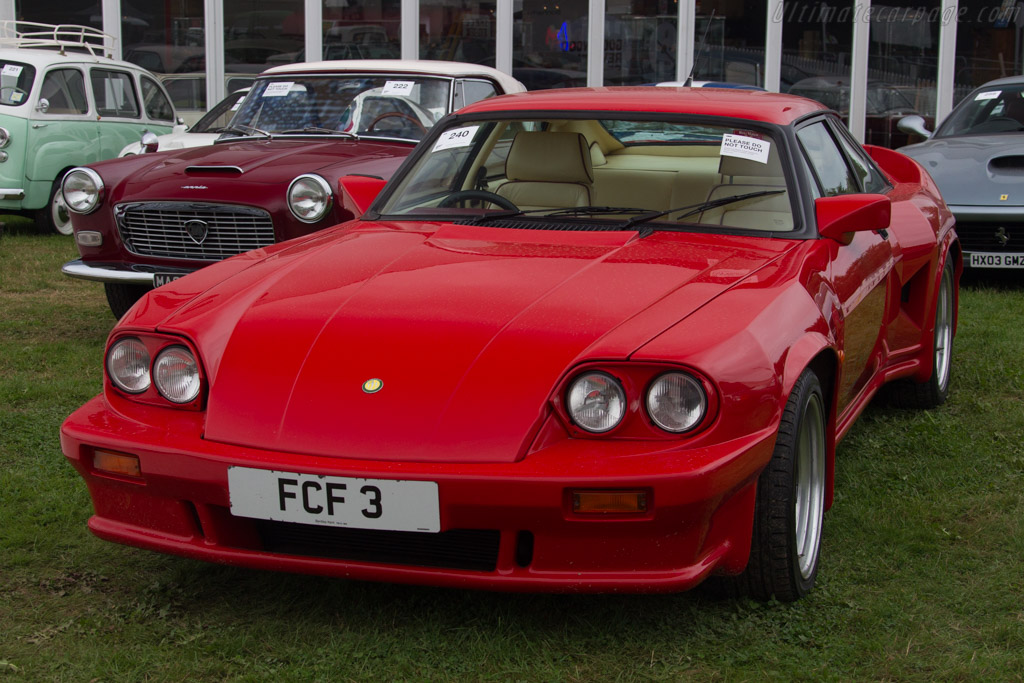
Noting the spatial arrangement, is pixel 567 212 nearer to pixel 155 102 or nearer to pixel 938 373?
pixel 938 373

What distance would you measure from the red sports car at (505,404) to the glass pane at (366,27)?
12354 mm

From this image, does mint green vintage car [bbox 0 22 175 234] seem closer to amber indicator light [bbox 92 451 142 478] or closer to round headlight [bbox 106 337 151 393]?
round headlight [bbox 106 337 151 393]

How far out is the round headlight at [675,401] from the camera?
2.59 meters

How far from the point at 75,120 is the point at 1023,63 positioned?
11.9m

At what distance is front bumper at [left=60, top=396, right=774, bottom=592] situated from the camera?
250 centimetres

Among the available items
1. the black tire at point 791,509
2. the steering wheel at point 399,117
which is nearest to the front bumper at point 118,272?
the steering wheel at point 399,117

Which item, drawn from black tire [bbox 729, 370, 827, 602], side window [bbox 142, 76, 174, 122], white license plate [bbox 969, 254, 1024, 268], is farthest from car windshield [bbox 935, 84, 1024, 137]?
side window [bbox 142, 76, 174, 122]

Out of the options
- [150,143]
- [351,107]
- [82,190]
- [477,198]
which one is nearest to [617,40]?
[150,143]

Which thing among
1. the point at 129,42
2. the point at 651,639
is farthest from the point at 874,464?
Answer: the point at 129,42

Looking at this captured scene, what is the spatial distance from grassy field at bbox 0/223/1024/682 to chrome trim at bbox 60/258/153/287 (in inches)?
83.5

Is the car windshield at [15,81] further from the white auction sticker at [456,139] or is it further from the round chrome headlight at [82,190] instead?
the white auction sticker at [456,139]

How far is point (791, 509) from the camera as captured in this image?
2.84 meters

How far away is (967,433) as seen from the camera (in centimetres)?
462

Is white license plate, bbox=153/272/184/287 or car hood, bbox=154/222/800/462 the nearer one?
car hood, bbox=154/222/800/462
